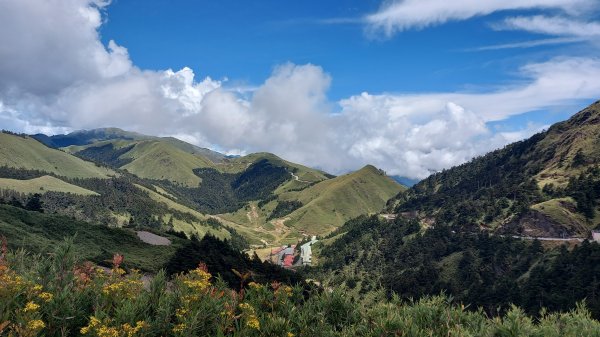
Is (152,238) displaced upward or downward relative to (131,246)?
upward

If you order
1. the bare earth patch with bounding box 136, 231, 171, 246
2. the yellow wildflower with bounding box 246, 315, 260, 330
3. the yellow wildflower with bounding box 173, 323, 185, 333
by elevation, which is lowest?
the yellow wildflower with bounding box 246, 315, 260, 330

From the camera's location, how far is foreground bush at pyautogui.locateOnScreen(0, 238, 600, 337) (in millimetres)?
14859

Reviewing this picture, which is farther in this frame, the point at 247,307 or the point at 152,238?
the point at 152,238

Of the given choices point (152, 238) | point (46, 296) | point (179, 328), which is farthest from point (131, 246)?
point (179, 328)

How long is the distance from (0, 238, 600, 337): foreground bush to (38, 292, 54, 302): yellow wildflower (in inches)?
1.5

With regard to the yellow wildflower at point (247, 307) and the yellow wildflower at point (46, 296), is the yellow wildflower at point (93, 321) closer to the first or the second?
the yellow wildflower at point (46, 296)

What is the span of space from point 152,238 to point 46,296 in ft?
487

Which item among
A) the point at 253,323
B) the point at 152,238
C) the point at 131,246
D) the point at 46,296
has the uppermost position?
the point at 152,238

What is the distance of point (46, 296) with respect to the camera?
15.3 meters

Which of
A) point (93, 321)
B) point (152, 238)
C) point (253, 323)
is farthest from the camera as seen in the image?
point (152, 238)

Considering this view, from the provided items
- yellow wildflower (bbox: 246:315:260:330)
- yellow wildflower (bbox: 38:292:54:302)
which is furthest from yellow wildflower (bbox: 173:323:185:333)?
yellow wildflower (bbox: 38:292:54:302)

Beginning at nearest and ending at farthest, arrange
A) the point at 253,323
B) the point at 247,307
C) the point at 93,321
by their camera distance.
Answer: the point at 93,321, the point at 253,323, the point at 247,307

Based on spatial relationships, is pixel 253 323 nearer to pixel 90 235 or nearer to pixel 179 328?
pixel 179 328

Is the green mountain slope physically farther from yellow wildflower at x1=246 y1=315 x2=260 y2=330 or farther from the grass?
yellow wildflower at x1=246 y1=315 x2=260 y2=330
